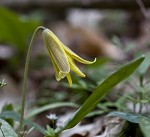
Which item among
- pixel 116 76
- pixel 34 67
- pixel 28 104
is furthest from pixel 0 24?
pixel 116 76

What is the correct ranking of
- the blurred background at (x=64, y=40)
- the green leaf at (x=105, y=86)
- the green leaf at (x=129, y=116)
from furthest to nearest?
the blurred background at (x=64, y=40) → the green leaf at (x=129, y=116) → the green leaf at (x=105, y=86)

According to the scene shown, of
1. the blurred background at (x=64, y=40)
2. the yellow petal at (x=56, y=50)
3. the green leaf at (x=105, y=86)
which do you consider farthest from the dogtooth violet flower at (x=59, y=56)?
the blurred background at (x=64, y=40)

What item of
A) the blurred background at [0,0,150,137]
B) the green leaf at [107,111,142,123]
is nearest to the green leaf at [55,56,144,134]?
the green leaf at [107,111,142,123]

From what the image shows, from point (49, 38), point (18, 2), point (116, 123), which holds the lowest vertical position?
point (116, 123)

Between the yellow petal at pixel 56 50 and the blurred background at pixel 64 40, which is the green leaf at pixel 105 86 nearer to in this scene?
the yellow petal at pixel 56 50

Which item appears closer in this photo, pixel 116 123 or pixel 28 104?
pixel 116 123

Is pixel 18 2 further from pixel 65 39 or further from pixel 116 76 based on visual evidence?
pixel 116 76
